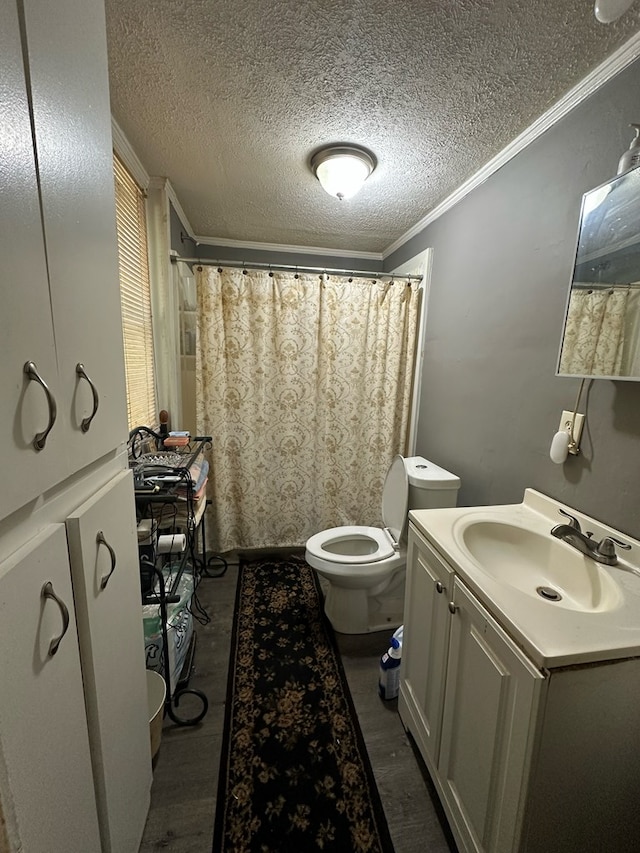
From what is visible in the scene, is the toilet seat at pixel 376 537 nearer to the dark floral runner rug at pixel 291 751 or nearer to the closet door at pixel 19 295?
the dark floral runner rug at pixel 291 751

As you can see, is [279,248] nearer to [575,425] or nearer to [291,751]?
[575,425]

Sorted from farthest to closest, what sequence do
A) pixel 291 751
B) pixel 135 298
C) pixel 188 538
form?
pixel 135 298 < pixel 188 538 < pixel 291 751

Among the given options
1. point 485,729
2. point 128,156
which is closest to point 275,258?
point 128,156

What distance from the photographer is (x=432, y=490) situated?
1.68 meters

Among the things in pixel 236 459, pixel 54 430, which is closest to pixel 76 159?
pixel 54 430

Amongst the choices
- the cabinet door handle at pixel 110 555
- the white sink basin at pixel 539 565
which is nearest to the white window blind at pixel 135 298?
the cabinet door handle at pixel 110 555

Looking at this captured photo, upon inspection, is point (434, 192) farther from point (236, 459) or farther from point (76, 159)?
point (236, 459)

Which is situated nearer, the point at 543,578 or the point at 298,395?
the point at 543,578

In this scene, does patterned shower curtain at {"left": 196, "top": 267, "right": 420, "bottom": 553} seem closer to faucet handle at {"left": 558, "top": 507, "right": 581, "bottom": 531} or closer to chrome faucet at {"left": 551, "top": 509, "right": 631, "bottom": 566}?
faucet handle at {"left": 558, "top": 507, "right": 581, "bottom": 531}

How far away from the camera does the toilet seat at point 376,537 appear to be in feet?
5.67

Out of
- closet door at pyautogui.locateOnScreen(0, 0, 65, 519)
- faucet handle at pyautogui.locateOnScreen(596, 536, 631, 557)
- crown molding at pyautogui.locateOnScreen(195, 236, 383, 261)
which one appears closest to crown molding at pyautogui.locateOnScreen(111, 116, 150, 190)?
crown molding at pyautogui.locateOnScreen(195, 236, 383, 261)

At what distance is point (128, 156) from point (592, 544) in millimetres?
2311

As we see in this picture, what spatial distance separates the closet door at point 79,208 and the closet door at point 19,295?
30 mm

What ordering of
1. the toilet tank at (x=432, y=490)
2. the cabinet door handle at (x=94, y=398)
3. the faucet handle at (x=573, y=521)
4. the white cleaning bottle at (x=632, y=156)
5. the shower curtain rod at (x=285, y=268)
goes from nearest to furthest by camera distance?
1. the cabinet door handle at (x=94, y=398)
2. the white cleaning bottle at (x=632, y=156)
3. the faucet handle at (x=573, y=521)
4. the toilet tank at (x=432, y=490)
5. the shower curtain rod at (x=285, y=268)
